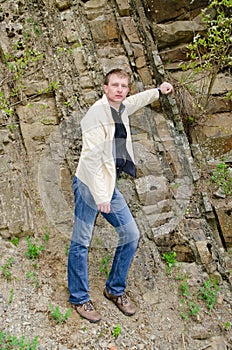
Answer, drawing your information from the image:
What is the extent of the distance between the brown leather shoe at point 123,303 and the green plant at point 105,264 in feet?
0.85

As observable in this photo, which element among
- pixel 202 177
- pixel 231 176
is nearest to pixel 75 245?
pixel 202 177

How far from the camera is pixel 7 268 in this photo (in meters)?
3.15

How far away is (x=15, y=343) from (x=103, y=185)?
1284 millimetres

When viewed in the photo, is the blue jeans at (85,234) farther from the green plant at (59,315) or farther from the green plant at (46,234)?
the green plant at (46,234)

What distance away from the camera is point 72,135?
3846 millimetres

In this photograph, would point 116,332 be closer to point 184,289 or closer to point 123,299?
point 123,299

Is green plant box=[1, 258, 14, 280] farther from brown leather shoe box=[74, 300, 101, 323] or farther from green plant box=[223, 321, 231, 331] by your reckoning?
green plant box=[223, 321, 231, 331]

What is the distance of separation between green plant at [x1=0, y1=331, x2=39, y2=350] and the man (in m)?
0.43

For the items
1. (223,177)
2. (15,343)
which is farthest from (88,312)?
(223,177)

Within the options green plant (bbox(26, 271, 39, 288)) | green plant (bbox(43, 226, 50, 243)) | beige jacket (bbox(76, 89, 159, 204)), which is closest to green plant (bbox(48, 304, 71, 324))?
green plant (bbox(26, 271, 39, 288))

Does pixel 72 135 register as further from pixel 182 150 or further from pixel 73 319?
pixel 73 319

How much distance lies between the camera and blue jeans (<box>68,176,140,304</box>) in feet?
8.94

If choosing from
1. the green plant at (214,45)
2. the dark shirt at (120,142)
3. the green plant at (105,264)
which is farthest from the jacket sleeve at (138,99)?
the green plant at (214,45)

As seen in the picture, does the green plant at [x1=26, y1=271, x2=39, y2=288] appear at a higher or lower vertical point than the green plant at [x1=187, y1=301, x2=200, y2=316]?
higher
